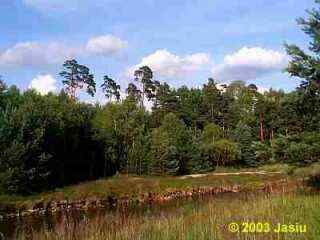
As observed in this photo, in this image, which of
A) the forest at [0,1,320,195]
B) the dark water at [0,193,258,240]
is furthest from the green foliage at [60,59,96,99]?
the dark water at [0,193,258,240]

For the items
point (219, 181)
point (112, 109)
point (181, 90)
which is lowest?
point (219, 181)

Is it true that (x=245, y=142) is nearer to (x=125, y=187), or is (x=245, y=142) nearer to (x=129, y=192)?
(x=125, y=187)

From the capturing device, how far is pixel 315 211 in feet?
41.1

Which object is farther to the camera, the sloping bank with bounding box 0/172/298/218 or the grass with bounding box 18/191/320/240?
the sloping bank with bounding box 0/172/298/218

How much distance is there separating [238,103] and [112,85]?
27.7m

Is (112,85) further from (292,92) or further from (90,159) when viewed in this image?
(292,92)

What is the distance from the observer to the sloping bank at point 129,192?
120 feet

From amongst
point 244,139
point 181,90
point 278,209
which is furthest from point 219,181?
point 181,90

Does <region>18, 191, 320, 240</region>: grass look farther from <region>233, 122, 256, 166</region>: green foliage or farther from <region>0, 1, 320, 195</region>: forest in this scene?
<region>233, 122, 256, 166</region>: green foliage

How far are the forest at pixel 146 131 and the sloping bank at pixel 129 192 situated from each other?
282 centimetres

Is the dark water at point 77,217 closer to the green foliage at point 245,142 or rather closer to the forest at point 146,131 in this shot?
the forest at point 146,131

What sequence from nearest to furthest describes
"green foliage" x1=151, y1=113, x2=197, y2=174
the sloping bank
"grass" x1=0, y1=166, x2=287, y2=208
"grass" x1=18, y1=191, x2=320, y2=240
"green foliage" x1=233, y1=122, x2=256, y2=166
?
1. "grass" x1=18, y1=191, x2=320, y2=240
2. the sloping bank
3. "grass" x1=0, y1=166, x2=287, y2=208
4. "green foliage" x1=151, y1=113, x2=197, y2=174
5. "green foliage" x1=233, y1=122, x2=256, y2=166

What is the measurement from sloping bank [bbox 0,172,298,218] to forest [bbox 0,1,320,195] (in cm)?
282

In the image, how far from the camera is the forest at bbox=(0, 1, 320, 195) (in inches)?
688
